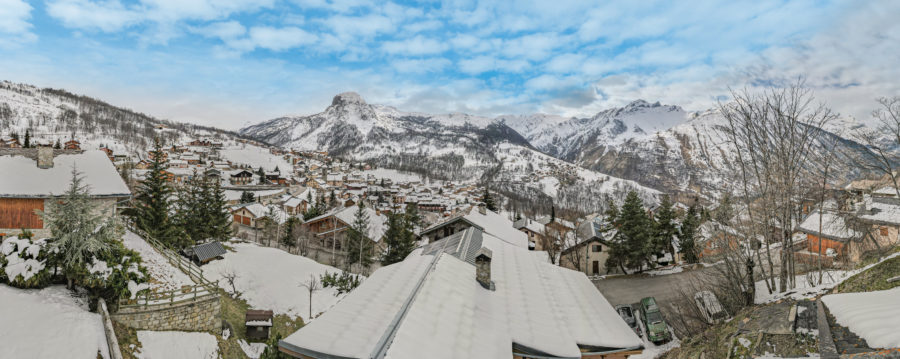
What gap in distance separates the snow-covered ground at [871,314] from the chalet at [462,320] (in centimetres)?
371

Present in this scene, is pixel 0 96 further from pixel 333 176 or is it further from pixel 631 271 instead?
pixel 631 271

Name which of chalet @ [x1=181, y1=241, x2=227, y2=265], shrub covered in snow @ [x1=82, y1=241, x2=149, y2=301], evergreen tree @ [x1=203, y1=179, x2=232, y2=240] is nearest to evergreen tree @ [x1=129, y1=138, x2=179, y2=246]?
chalet @ [x1=181, y1=241, x2=227, y2=265]

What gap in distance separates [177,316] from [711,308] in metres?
21.6

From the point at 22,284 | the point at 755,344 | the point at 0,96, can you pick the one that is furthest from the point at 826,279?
the point at 0,96

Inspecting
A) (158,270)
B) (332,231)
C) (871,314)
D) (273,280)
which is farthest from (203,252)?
(871,314)

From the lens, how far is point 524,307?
10625 mm

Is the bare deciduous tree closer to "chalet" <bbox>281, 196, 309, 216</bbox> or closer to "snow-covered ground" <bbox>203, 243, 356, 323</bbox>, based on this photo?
"snow-covered ground" <bbox>203, 243, 356, 323</bbox>

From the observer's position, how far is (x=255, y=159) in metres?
186

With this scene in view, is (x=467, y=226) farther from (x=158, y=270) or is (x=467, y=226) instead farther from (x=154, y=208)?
(x=154, y=208)

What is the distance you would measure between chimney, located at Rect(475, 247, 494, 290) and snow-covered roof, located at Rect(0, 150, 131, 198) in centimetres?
1949

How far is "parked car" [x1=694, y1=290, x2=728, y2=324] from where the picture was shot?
590 inches

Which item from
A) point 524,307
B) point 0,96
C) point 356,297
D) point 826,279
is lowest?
point 826,279

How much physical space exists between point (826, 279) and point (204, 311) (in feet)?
98.5

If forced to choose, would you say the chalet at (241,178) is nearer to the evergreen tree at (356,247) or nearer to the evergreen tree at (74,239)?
the evergreen tree at (356,247)
